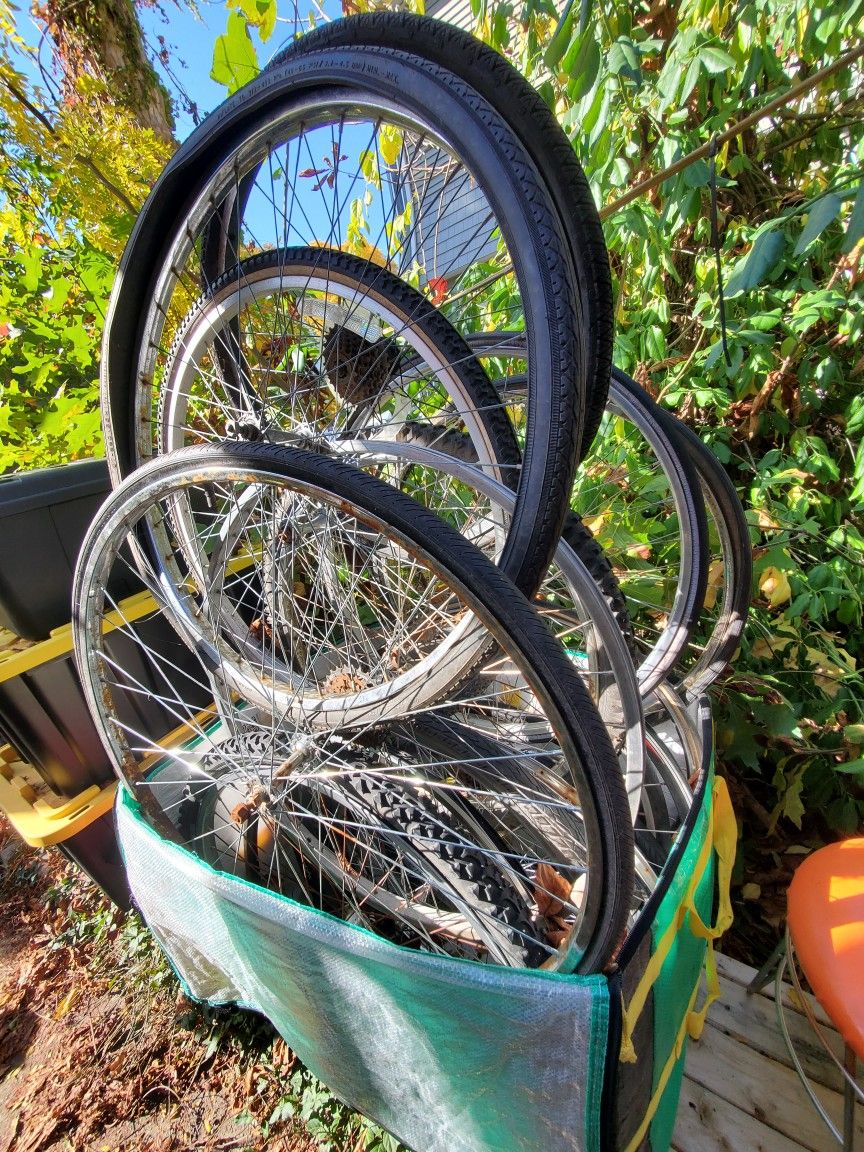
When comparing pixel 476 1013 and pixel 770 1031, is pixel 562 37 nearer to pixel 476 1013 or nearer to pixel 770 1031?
pixel 476 1013

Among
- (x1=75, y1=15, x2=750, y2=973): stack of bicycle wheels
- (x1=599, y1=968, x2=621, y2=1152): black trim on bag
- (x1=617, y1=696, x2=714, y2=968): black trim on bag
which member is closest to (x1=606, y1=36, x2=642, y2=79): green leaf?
(x1=75, y1=15, x2=750, y2=973): stack of bicycle wheels

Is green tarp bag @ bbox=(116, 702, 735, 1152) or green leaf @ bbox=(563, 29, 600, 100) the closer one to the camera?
green tarp bag @ bbox=(116, 702, 735, 1152)

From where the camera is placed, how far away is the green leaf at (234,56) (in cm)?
144

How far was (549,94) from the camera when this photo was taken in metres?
1.70

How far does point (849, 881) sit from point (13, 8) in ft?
13.4

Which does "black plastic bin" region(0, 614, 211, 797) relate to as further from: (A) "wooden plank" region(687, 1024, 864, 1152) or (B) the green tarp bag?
(A) "wooden plank" region(687, 1024, 864, 1152)

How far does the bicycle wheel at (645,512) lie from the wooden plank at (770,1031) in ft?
2.80

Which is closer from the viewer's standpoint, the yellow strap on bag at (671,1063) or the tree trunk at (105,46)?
the yellow strap on bag at (671,1063)

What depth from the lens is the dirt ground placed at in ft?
4.30

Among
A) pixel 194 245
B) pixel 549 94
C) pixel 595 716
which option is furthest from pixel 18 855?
pixel 549 94

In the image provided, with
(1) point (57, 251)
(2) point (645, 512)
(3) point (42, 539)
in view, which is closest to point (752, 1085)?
(2) point (645, 512)

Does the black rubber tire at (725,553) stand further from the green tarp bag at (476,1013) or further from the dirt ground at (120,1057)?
the dirt ground at (120,1057)

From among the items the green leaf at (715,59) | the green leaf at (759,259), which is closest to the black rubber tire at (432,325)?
the green leaf at (759,259)

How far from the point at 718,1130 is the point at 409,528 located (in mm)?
1486
